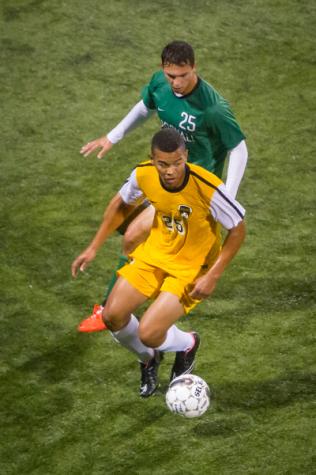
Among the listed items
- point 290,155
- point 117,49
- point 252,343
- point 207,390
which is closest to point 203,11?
point 117,49

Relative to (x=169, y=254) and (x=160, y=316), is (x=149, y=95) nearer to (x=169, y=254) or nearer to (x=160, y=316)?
(x=169, y=254)

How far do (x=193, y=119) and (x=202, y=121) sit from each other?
0.21 ft

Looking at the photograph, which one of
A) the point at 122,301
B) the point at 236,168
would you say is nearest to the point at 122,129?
the point at 236,168

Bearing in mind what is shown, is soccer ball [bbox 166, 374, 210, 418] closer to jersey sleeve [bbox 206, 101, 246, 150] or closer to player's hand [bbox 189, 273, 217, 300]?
player's hand [bbox 189, 273, 217, 300]

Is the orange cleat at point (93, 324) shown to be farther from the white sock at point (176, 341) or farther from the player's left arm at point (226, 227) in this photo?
the player's left arm at point (226, 227)

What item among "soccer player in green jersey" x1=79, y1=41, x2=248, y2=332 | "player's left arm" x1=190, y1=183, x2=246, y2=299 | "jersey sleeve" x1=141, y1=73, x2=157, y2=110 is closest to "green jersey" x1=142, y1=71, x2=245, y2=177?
"soccer player in green jersey" x1=79, y1=41, x2=248, y2=332

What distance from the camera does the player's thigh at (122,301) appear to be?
748 cm

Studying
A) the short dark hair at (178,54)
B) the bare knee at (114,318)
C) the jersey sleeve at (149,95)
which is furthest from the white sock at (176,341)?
the short dark hair at (178,54)

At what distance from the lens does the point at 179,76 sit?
762 centimetres

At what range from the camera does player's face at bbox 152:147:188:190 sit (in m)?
6.88

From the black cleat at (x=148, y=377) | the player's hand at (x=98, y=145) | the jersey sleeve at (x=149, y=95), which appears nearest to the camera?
the black cleat at (x=148, y=377)

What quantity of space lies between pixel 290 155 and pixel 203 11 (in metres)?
3.15

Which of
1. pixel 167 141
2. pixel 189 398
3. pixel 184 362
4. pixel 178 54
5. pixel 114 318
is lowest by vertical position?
pixel 184 362

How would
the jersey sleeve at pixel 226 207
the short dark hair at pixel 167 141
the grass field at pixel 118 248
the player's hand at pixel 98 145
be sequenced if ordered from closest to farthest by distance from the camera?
1. the short dark hair at pixel 167 141
2. the jersey sleeve at pixel 226 207
3. the grass field at pixel 118 248
4. the player's hand at pixel 98 145
